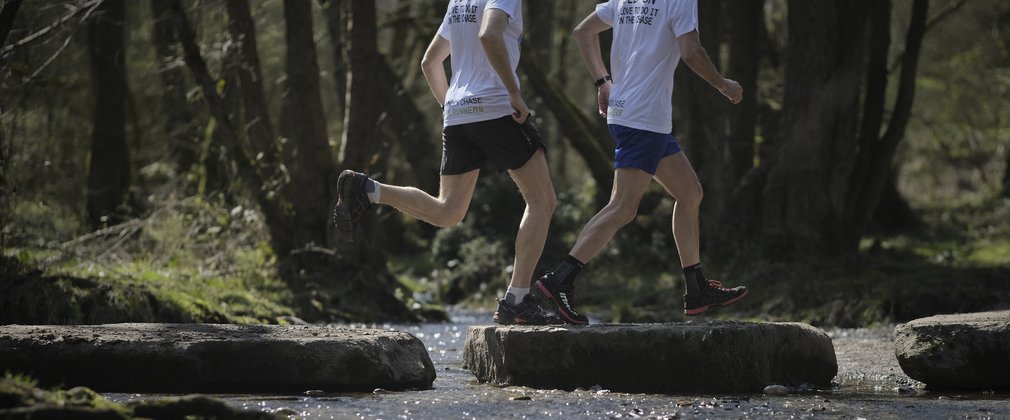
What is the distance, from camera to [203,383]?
714 centimetres

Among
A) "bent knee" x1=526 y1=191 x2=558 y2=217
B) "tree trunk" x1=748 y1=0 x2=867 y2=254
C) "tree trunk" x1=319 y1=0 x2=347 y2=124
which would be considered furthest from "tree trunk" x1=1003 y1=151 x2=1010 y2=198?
"bent knee" x1=526 y1=191 x2=558 y2=217

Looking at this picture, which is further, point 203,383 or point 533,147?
point 533,147

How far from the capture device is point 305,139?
14.8 metres

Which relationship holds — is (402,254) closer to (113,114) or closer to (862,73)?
(113,114)

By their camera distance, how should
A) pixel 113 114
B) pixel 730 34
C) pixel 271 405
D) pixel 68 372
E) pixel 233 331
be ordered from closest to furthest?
pixel 271 405, pixel 68 372, pixel 233 331, pixel 730 34, pixel 113 114

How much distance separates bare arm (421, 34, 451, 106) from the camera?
825 centimetres

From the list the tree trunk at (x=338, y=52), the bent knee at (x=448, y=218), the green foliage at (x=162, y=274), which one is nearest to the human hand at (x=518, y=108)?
the bent knee at (x=448, y=218)

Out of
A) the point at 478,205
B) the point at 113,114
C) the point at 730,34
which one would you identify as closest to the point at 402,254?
the point at 478,205

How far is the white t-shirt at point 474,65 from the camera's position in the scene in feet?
25.1

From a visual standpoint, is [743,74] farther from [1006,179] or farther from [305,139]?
[1006,179]

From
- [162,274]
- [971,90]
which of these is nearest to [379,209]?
[162,274]

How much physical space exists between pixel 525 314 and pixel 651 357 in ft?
3.24

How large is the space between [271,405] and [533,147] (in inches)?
89.0

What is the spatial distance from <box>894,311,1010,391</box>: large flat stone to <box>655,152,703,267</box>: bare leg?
1.43 m
